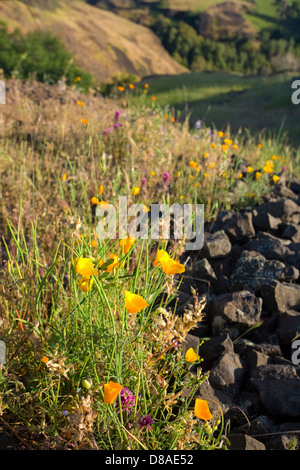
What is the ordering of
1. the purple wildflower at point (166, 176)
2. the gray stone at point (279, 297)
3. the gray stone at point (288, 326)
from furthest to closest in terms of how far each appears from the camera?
the purple wildflower at point (166, 176) < the gray stone at point (279, 297) < the gray stone at point (288, 326)

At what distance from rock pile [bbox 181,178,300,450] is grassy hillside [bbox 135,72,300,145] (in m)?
7.66

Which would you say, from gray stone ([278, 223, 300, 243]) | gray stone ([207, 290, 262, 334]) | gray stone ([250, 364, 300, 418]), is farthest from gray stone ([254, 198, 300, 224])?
gray stone ([250, 364, 300, 418])

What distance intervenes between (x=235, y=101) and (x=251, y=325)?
1773 cm

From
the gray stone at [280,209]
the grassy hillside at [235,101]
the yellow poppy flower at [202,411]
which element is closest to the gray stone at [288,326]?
the yellow poppy flower at [202,411]

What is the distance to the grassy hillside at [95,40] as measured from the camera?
2422cm

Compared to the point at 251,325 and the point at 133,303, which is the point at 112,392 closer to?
the point at 133,303

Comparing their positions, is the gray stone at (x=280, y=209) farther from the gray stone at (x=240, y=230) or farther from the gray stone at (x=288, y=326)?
the gray stone at (x=288, y=326)

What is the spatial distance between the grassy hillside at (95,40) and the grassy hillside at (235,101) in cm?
580

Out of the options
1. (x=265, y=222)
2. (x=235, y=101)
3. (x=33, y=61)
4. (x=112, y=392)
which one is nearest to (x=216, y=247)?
(x=265, y=222)

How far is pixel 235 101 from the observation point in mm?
18469

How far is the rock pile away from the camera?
179 cm

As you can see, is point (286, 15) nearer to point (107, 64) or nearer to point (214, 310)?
point (107, 64)

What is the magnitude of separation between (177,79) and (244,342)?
25644 millimetres

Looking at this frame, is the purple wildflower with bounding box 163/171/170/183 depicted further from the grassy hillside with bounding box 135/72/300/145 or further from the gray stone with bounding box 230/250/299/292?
the grassy hillside with bounding box 135/72/300/145
